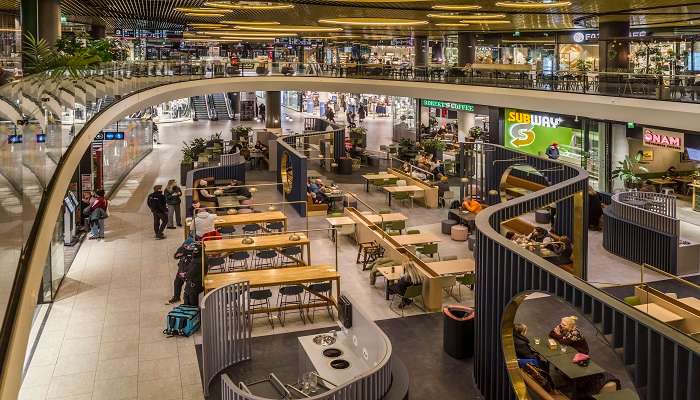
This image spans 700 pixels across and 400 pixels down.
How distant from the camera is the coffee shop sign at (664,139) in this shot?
17.9m

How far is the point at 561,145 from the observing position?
79.2 ft

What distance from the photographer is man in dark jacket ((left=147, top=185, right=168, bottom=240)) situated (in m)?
16.9

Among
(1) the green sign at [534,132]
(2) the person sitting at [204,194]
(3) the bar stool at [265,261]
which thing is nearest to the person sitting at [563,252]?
(3) the bar stool at [265,261]

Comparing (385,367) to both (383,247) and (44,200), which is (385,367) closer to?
(44,200)

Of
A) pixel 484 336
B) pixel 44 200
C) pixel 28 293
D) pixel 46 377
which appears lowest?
pixel 46 377

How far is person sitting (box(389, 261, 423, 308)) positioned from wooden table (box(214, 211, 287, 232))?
4173 mm

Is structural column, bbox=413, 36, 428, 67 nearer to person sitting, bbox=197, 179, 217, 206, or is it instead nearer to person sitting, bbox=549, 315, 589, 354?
person sitting, bbox=197, 179, 217, 206

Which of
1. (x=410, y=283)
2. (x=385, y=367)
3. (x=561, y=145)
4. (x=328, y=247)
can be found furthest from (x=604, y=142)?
(x=385, y=367)

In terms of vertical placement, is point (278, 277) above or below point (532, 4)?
below

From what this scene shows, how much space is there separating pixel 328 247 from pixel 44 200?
1025cm

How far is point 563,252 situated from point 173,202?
968 cm

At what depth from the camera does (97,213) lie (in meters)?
16.6

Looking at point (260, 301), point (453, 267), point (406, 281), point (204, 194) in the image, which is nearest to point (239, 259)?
point (260, 301)

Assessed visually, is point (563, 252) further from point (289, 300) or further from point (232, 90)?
point (232, 90)
